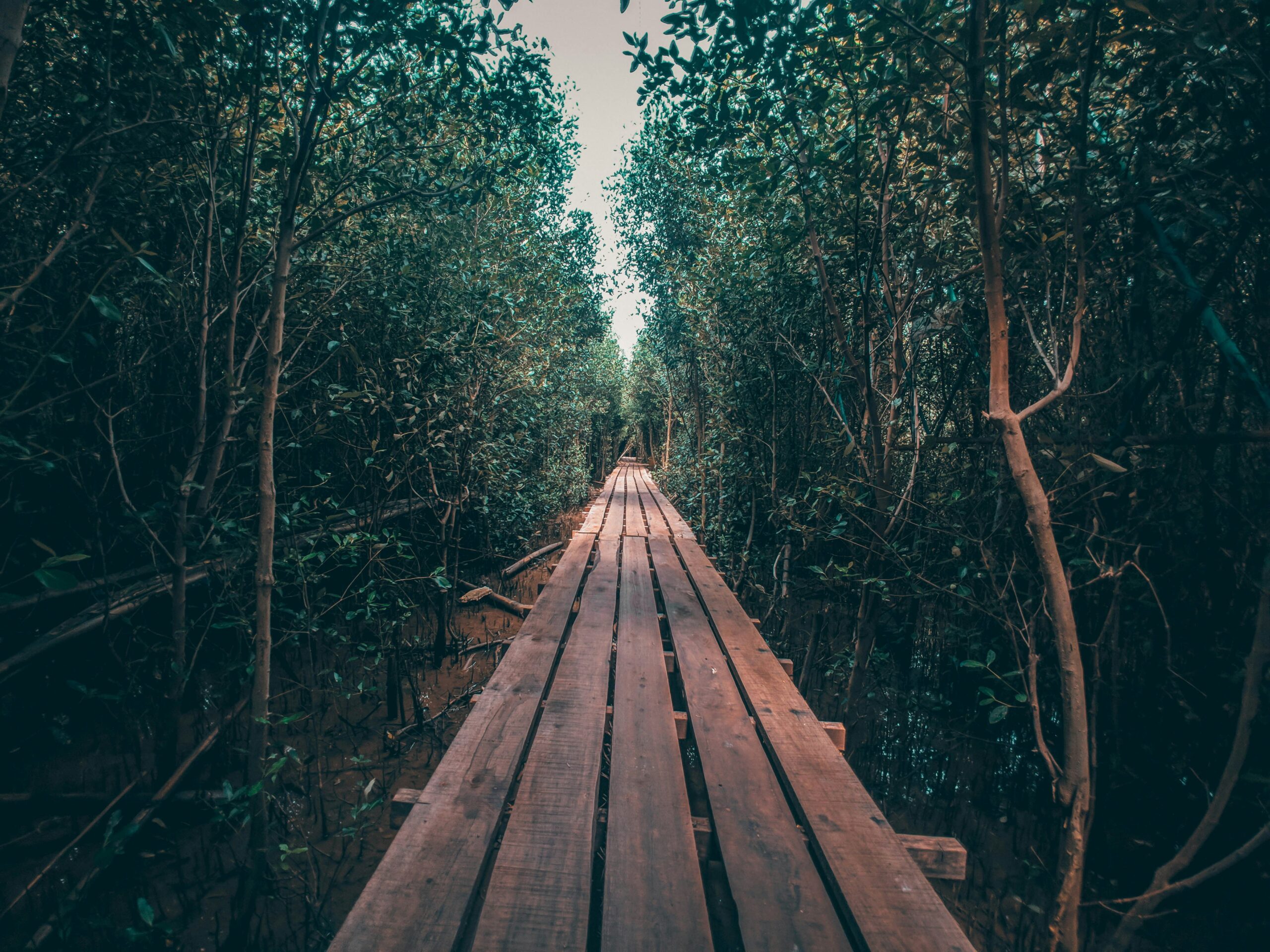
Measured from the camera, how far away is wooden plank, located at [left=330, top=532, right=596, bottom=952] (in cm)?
127

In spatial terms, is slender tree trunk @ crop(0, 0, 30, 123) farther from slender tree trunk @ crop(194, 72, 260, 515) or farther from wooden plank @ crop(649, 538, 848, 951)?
wooden plank @ crop(649, 538, 848, 951)

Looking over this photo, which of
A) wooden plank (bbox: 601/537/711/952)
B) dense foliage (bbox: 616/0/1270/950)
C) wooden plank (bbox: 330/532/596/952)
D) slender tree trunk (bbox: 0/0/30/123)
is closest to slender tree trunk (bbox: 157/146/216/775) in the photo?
slender tree trunk (bbox: 0/0/30/123)

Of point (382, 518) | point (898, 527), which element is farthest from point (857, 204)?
point (382, 518)

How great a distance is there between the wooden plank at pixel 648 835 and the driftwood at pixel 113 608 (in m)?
2.37

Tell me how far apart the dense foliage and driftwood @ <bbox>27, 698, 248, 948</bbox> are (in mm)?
3864

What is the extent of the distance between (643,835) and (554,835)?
0.28m

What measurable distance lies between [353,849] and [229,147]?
397 cm

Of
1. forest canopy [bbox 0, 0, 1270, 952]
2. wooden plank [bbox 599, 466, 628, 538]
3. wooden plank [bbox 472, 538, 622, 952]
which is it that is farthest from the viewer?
wooden plank [bbox 599, 466, 628, 538]

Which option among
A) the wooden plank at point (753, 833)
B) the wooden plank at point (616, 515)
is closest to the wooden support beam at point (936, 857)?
the wooden plank at point (753, 833)

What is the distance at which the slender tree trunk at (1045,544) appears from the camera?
1.80 meters

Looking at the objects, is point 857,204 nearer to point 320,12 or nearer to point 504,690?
point 320,12

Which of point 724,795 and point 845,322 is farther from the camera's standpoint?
point 845,322

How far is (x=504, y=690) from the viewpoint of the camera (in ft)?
8.14

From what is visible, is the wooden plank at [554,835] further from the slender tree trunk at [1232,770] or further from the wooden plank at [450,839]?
the slender tree trunk at [1232,770]
